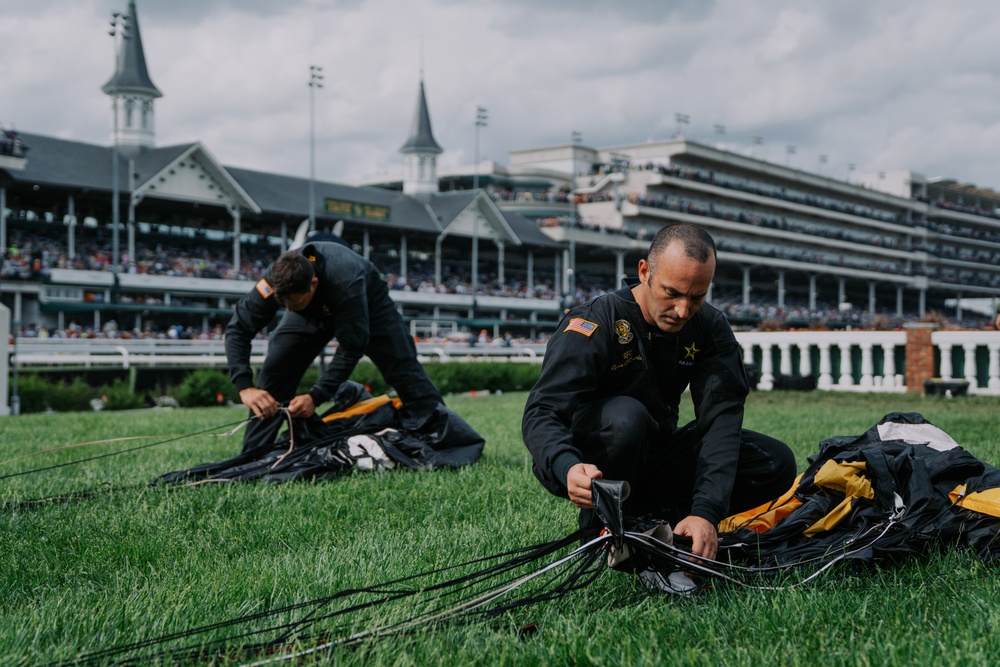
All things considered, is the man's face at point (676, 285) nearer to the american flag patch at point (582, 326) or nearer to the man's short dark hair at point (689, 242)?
the man's short dark hair at point (689, 242)

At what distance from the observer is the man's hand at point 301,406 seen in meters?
6.23

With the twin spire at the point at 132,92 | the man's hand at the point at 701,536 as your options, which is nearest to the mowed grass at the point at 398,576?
the man's hand at the point at 701,536

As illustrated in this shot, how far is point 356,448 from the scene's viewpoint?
645cm

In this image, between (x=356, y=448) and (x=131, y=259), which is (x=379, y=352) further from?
(x=131, y=259)

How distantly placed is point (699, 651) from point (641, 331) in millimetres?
1344

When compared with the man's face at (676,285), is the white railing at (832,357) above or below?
below

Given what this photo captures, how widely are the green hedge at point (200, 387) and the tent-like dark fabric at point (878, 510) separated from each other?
1066cm

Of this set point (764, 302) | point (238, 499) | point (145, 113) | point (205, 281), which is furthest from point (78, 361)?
point (764, 302)

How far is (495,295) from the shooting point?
52469 mm

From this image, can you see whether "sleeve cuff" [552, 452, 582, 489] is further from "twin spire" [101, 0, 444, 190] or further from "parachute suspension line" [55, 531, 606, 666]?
"twin spire" [101, 0, 444, 190]

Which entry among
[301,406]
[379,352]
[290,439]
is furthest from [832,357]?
[301,406]

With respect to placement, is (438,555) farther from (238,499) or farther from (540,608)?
(238,499)

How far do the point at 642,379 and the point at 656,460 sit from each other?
0.39 m

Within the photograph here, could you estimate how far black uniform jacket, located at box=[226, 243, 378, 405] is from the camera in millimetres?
6367
